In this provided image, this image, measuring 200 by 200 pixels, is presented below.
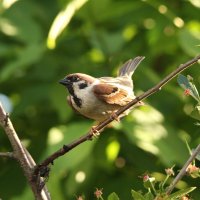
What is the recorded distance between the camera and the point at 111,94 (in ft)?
9.62

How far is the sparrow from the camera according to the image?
2.90 metres

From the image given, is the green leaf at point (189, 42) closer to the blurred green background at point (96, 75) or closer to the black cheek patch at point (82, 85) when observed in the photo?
the blurred green background at point (96, 75)

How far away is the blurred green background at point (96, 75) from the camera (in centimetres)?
320

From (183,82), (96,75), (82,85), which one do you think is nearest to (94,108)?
(82,85)

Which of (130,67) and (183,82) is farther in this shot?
(130,67)

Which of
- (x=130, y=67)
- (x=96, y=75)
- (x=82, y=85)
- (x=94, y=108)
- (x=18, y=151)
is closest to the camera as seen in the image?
(x=18, y=151)

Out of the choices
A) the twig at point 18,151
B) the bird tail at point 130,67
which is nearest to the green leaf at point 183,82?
the twig at point 18,151

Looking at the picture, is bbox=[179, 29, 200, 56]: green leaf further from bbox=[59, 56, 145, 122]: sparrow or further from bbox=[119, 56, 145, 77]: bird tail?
bbox=[59, 56, 145, 122]: sparrow

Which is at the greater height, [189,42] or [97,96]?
[189,42]

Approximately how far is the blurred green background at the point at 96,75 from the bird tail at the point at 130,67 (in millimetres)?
181

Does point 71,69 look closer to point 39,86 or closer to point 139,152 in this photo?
point 39,86

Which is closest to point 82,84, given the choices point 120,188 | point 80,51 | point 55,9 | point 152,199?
point 120,188

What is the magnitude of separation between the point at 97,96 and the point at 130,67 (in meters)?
0.42

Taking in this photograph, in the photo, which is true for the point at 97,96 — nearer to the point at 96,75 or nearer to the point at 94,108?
the point at 94,108
